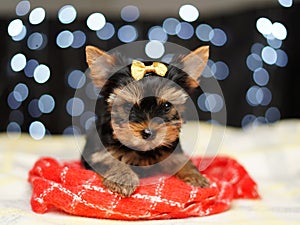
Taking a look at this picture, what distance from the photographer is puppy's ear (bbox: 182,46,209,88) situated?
1.85m

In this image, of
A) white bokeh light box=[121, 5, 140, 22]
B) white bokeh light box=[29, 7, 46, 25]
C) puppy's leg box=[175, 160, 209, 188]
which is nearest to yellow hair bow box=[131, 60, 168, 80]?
puppy's leg box=[175, 160, 209, 188]

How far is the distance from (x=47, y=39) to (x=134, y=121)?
8.79 feet

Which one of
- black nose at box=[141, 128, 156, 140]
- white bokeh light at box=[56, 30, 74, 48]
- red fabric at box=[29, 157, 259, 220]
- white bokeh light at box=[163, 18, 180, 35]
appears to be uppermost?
white bokeh light at box=[163, 18, 180, 35]

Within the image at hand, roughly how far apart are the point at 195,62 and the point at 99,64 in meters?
0.39

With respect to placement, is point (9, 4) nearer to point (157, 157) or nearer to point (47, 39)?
point (47, 39)

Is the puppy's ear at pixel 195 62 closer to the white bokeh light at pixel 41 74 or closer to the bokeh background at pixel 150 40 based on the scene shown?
the bokeh background at pixel 150 40

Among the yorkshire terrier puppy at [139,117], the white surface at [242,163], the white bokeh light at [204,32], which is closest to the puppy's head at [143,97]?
the yorkshire terrier puppy at [139,117]

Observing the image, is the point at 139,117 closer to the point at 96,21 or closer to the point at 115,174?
the point at 115,174

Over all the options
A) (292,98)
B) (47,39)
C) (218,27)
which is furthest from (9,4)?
(292,98)

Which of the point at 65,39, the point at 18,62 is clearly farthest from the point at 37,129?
the point at 65,39

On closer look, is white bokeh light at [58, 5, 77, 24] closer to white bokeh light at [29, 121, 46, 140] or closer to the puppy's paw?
white bokeh light at [29, 121, 46, 140]

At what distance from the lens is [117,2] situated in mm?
Answer: 4684

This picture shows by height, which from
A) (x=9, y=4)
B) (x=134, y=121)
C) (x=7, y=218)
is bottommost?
(x=7, y=218)

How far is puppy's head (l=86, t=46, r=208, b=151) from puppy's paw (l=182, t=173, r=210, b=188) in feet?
0.66
